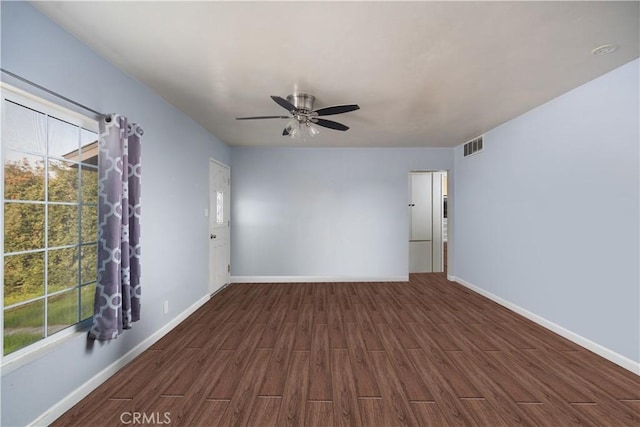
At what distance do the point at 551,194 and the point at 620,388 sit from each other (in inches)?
73.5

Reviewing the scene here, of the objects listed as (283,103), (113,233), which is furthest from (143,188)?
(283,103)

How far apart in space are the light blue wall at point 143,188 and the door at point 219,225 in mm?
229

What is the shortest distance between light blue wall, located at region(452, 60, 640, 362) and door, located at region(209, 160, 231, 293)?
4.38 m

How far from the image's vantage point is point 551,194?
3.03 metres

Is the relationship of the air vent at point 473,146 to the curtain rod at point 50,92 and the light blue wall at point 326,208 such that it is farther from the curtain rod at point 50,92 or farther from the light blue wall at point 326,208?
the curtain rod at point 50,92

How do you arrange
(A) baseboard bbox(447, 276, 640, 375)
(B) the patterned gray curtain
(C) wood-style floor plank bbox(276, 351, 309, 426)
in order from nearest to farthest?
(C) wood-style floor plank bbox(276, 351, 309, 426), (B) the patterned gray curtain, (A) baseboard bbox(447, 276, 640, 375)

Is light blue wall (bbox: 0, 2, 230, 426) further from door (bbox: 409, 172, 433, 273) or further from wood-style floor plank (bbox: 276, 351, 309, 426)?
door (bbox: 409, 172, 433, 273)

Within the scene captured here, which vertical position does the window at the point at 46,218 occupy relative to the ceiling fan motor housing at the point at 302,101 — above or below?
below

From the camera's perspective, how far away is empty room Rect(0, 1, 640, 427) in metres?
1.68

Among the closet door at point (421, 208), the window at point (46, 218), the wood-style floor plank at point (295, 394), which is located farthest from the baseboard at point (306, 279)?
the window at point (46, 218)

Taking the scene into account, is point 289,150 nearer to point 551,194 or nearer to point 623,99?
point 551,194

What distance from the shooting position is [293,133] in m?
3.07

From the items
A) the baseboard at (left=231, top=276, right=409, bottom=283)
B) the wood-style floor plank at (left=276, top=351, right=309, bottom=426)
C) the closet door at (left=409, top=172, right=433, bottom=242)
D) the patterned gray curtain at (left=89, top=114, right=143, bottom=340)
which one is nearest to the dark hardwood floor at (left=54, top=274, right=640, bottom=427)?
the wood-style floor plank at (left=276, top=351, right=309, bottom=426)

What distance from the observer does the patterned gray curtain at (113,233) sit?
203 centimetres
